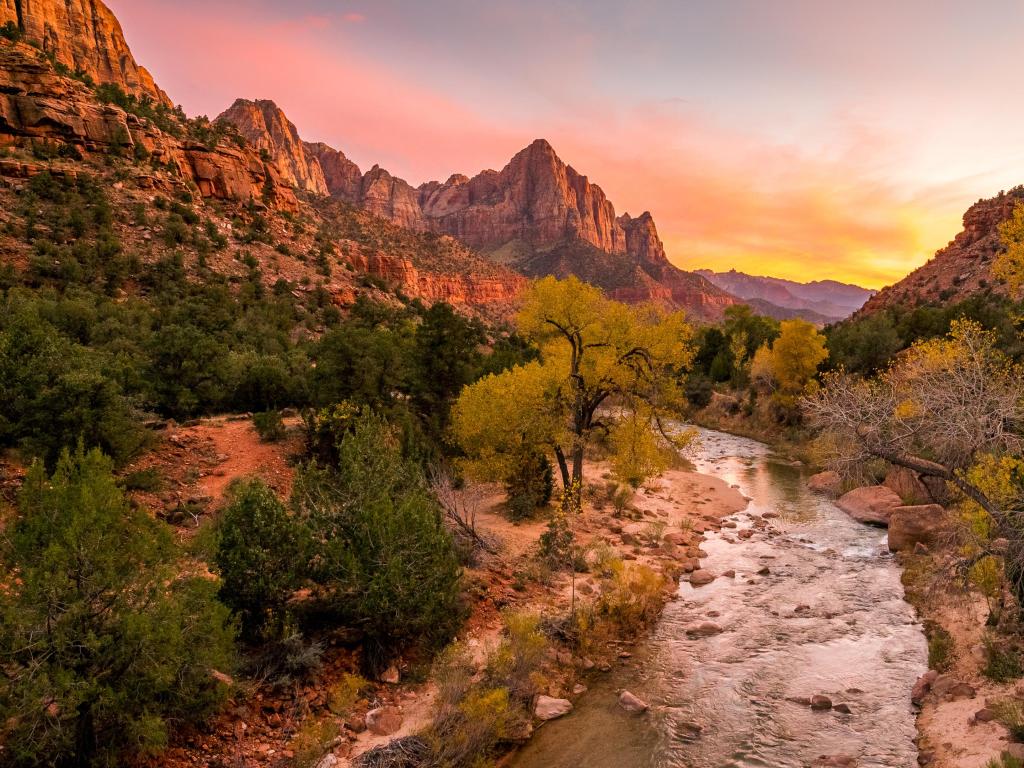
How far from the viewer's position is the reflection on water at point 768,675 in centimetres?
888

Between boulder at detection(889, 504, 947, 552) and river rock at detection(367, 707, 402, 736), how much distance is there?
56.1ft

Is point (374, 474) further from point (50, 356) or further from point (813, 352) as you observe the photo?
point (813, 352)

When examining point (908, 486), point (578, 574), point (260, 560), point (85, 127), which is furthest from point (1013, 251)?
Result: point (85, 127)

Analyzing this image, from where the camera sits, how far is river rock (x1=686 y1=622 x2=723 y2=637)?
12891mm

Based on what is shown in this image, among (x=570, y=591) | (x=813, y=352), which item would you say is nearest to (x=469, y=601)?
(x=570, y=591)

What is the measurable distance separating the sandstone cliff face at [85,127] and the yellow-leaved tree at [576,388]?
144ft

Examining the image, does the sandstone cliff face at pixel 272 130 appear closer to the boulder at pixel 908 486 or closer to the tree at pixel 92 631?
the boulder at pixel 908 486

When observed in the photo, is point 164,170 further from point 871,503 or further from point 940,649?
point 940,649

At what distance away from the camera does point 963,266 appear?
65250mm

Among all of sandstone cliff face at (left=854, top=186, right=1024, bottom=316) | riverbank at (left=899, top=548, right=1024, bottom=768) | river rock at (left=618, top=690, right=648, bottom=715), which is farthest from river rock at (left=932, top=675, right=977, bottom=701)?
sandstone cliff face at (left=854, top=186, right=1024, bottom=316)

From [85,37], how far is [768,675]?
106575 millimetres

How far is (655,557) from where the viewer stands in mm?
17188

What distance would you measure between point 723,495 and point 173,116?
2763 inches

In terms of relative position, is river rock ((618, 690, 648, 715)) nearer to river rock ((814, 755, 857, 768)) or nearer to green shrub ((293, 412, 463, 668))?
river rock ((814, 755, 857, 768))
